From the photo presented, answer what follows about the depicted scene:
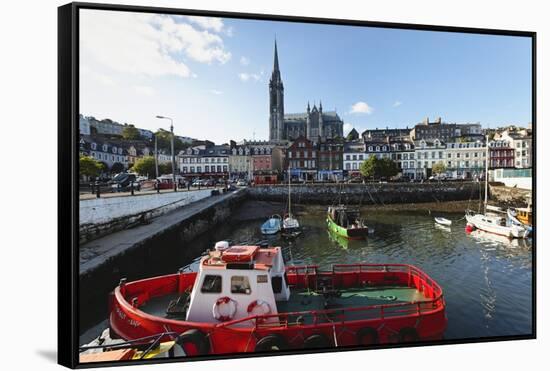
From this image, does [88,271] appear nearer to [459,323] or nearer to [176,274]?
[176,274]

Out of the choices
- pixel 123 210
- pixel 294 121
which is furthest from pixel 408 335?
pixel 123 210

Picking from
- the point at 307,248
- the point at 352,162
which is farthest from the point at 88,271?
the point at 352,162

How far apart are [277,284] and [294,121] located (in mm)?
1656

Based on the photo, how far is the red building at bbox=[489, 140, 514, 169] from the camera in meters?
5.20

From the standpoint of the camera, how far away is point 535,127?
17.0ft

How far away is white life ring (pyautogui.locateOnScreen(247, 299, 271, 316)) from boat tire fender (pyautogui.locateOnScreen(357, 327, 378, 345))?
940 millimetres

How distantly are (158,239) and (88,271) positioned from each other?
806mm

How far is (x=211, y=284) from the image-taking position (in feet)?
14.0

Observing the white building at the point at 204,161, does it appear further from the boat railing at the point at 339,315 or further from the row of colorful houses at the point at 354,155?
the boat railing at the point at 339,315

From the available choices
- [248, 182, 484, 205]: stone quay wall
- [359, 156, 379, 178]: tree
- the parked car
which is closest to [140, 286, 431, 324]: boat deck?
[248, 182, 484, 205]: stone quay wall

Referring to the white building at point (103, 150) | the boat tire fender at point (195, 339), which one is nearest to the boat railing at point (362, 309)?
the boat tire fender at point (195, 339)

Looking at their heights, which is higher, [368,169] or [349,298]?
[368,169]

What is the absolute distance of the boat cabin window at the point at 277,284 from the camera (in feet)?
15.1

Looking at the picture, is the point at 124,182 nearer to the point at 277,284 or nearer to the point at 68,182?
the point at 68,182
